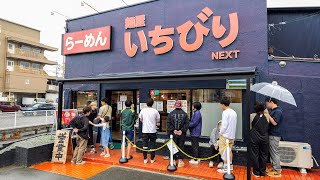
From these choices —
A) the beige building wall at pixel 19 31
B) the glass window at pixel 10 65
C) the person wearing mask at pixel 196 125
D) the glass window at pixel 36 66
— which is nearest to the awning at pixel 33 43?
the beige building wall at pixel 19 31

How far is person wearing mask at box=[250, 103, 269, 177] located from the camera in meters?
6.18

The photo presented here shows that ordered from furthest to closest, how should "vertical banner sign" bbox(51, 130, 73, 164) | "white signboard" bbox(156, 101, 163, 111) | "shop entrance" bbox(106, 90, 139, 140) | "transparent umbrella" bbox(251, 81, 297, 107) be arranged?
"shop entrance" bbox(106, 90, 139, 140), "white signboard" bbox(156, 101, 163, 111), "vertical banner sign" bbox(51, 130, 73, 164), "transparent umbrella" bbox(251, 81, 297, 107)

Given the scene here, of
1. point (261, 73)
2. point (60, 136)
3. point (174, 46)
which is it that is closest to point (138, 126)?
point (60, 136)

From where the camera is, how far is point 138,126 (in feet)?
31.5

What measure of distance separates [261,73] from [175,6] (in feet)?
14.5

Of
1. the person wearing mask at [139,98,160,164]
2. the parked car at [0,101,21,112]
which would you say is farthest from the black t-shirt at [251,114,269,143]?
the parked car at [0,101,21,112]

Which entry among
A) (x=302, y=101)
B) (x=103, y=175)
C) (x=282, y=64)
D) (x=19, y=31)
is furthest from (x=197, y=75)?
(x=19, y=31)

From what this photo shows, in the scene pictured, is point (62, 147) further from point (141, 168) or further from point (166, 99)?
point (166, 99)

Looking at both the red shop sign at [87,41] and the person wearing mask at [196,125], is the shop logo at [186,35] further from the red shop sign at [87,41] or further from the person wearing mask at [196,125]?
the person wearing mask at [196,125]

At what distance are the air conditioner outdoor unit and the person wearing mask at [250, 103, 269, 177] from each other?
0.97 meters

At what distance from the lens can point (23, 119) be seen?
13.5m

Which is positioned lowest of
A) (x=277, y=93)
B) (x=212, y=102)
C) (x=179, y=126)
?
(x=179, y=126)

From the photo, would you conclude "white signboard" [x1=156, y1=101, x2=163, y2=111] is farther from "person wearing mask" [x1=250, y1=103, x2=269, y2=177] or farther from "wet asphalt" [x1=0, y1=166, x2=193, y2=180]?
"person wearing mask" [x1=250, y1=103, x2=269, y2=177]

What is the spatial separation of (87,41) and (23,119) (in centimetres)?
655
